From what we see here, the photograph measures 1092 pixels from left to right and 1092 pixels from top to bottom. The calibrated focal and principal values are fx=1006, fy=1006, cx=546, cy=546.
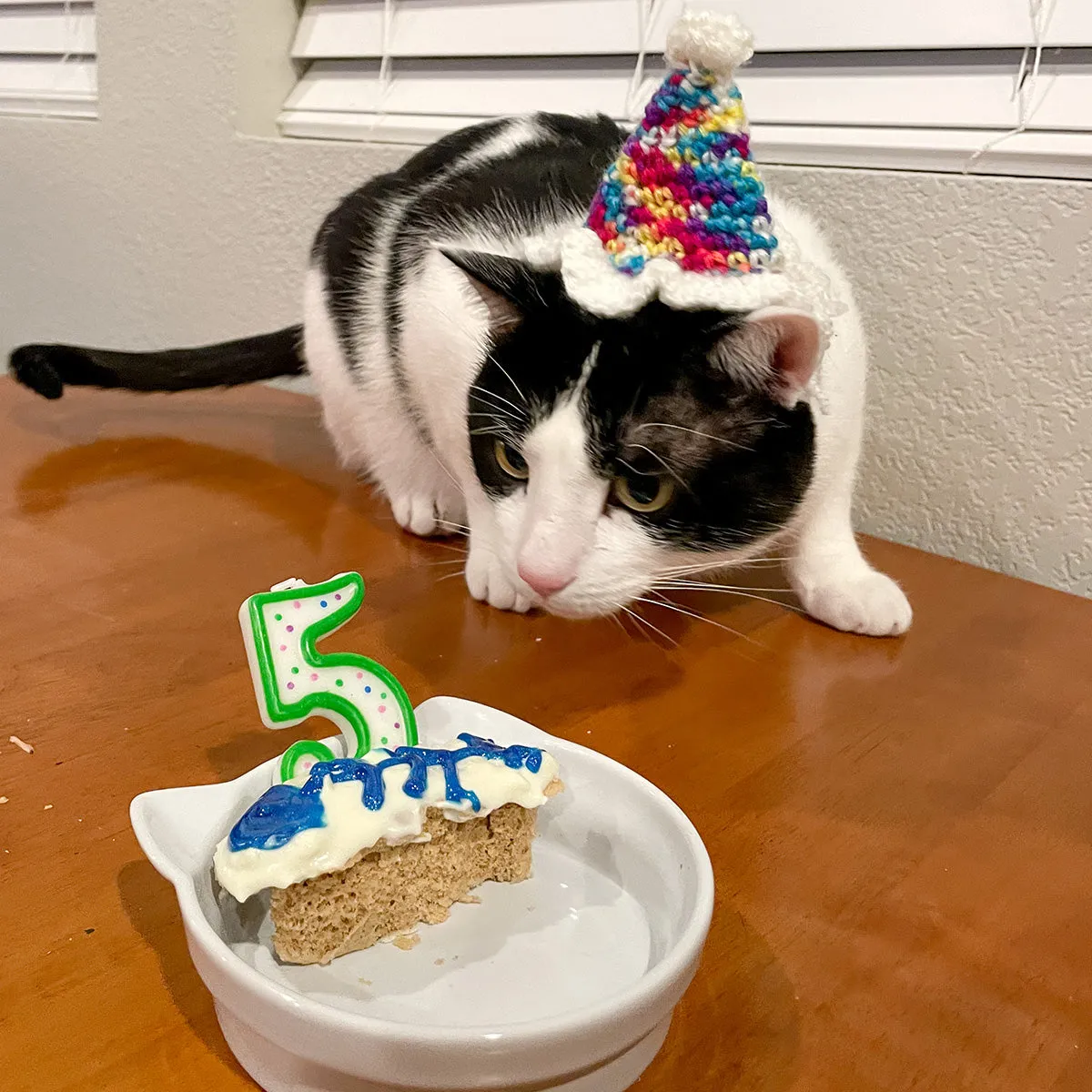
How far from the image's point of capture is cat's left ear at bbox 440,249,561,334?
79 cm

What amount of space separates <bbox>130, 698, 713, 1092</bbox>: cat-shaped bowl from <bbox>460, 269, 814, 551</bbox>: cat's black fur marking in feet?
0.82

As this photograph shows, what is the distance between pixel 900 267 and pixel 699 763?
68 cm

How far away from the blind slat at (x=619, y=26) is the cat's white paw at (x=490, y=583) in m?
0.74

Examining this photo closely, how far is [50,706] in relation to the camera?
76 centimetres

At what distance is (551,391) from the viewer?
79 cm

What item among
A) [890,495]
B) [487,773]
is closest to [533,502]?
[487,773]

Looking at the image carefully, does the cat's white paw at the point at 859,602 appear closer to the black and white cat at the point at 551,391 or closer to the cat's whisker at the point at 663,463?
the black and white cat at the point at 551,391

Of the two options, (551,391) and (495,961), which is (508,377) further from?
(495,961)

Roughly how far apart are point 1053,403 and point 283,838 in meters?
0.94

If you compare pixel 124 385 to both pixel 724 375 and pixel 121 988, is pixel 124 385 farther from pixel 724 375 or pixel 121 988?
pixel 121 988

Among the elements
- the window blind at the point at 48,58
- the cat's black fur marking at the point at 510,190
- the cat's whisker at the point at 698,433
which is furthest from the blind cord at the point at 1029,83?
the window blind at the point at 48,58

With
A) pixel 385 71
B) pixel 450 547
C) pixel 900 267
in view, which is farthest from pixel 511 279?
pixel 385 71

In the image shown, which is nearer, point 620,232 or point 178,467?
point 620,232

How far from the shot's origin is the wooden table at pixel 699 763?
49cm
